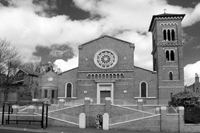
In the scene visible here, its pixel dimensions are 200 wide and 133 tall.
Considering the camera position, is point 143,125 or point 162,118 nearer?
point 162,118

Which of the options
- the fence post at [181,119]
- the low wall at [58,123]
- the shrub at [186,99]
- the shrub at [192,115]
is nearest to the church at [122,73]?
the shrub at [186,99]

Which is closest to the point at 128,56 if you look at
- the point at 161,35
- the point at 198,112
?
the point at 161,35

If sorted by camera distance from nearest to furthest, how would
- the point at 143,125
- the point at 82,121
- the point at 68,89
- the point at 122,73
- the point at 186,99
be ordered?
the point at 143,125, the point at 82,121, the point at 186,99, the point at 122,73, the point at 68,89

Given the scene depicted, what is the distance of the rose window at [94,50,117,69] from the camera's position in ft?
120

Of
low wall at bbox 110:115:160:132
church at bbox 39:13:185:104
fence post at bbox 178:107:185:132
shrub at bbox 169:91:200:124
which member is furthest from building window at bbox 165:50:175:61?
low wall at bbox 110:115:160:132

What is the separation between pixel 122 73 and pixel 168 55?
8311mm

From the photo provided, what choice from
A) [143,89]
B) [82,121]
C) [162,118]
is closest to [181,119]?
[162,118]

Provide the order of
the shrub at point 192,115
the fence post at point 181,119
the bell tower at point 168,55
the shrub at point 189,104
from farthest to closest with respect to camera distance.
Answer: the bell tower at point 168,55 < the shrub at point 189,104 < the shrub at point 192,115 < the fence post at point 181,119

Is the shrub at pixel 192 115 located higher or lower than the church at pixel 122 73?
lower

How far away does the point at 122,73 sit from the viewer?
118ft

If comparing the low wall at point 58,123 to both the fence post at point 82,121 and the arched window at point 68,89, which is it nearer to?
the fence post at point 82,121

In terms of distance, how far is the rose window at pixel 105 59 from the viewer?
120 ft

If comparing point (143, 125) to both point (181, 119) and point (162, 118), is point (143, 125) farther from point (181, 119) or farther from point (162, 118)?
point (181, 119)

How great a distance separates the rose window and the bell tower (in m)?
7.39
